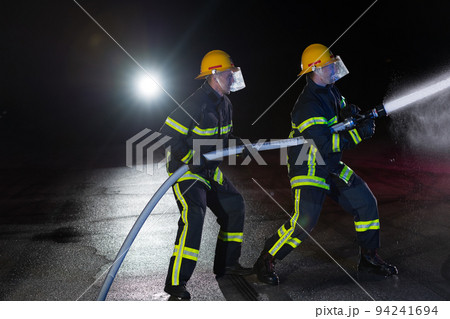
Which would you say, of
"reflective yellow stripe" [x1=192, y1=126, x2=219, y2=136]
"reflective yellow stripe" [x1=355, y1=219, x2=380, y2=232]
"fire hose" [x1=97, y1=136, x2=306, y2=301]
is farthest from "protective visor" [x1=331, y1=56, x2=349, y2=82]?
"reflective yellow stripe" [x1=355, y1=219, x2=380, y2=232]

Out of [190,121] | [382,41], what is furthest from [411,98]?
[382,41]

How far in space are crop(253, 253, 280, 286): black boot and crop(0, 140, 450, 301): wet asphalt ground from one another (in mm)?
74

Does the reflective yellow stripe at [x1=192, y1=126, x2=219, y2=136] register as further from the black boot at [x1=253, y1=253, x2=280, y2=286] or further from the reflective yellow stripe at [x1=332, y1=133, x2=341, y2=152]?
Answer: the black boot at [x1=253, y1=253, x2=280, y2=286]

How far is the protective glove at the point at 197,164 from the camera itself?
142 inches

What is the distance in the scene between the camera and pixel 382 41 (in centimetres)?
1938

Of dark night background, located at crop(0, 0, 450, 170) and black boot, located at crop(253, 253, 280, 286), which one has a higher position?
dark night background, located at crop(0, 0, 450, 170)

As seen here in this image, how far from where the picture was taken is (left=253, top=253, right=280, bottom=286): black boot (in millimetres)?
3771

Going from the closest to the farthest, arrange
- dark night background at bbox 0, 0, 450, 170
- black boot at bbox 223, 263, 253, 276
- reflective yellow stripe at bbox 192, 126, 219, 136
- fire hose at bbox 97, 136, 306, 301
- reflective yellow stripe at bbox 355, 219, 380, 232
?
1. fire hose at bbox 97, 136, 306, 301
2. reflective yellow stripe at bbox 192, 126, 219, 136
3. reflective yellow stripe at bbox 355, 219, 380, 232
4. black boot at bbox 223, 263, 253, 276
5. dark night background at bbox 0, 0, 450, 170

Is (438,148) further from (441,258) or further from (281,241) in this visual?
(281,241)

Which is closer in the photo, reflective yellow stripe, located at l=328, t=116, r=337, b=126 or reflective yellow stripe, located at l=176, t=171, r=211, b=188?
reflective yellow stripe, located at l=176, t=171, r=211, b=188

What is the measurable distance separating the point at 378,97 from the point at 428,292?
18.7 metres

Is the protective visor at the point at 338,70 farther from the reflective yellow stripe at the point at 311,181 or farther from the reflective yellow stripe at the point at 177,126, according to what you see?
the reflective yellow stripe at the point at 177,126

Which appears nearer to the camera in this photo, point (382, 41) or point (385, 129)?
point (385, 129)

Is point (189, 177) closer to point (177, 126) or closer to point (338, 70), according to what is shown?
point (177, 126)
